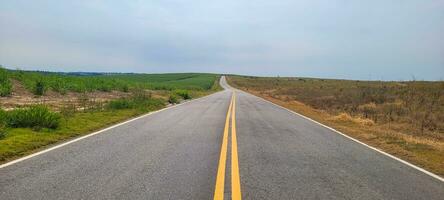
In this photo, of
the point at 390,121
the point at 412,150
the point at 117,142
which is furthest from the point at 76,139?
the point at 390,121

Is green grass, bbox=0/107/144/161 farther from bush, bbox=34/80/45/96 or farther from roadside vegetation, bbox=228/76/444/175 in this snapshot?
bush, bbox=34/80/45/96

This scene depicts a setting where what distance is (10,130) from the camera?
1091 centimetres

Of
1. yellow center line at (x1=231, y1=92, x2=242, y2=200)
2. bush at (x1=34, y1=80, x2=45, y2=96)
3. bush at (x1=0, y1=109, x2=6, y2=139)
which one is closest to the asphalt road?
yellow center line at (x1=231, y1=92, x2=242, y2=200)

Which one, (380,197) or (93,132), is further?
(93,132)

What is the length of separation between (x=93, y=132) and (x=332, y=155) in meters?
6.88

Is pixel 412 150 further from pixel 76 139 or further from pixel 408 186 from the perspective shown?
pixel 76 139

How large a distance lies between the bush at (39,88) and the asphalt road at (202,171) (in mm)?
14970

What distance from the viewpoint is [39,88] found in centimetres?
2403

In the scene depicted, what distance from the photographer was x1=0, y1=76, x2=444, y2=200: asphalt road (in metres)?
5.53

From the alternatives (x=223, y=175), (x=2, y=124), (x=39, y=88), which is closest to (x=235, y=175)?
(x=223, y=175)

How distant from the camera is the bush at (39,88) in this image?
78.1 ft

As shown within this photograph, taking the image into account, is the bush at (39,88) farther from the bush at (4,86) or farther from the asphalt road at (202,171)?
the asphalt road at (202,171)

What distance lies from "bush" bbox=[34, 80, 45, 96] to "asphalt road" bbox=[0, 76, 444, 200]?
49.1 ft

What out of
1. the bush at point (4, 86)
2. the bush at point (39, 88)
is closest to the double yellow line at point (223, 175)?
the bush at point (4, 86)
